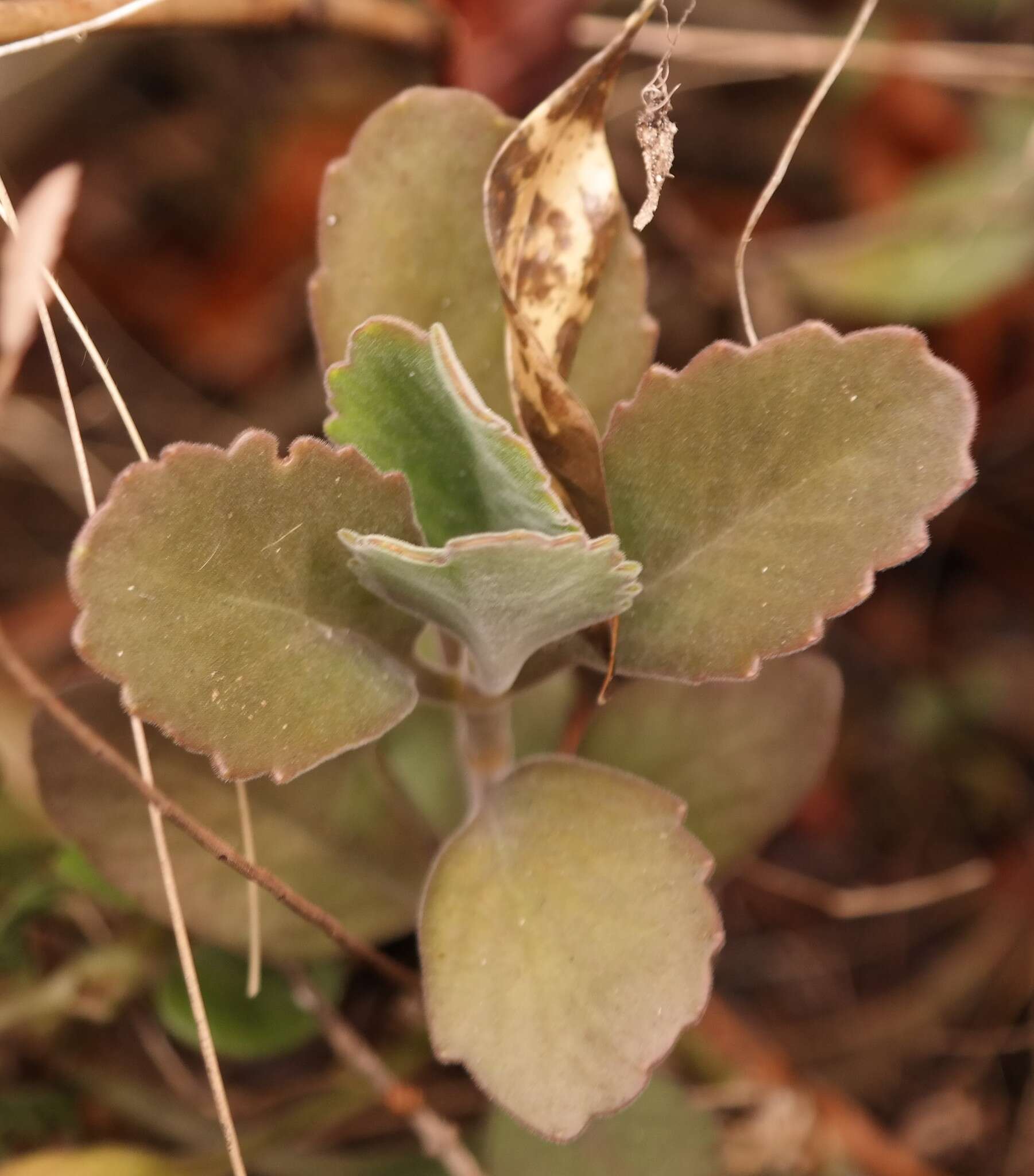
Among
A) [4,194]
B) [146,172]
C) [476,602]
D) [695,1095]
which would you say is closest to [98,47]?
[146,172]

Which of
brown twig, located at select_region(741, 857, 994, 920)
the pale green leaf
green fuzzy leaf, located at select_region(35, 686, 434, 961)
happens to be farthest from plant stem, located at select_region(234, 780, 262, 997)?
the pale green leaf

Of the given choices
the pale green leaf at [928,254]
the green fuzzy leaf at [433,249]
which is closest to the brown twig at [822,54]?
the pale green leaf at [928,254]

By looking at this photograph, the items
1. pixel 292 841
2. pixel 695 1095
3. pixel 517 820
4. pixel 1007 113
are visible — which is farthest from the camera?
pixel 1007 113

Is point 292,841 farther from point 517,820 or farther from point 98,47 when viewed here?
point 98,47

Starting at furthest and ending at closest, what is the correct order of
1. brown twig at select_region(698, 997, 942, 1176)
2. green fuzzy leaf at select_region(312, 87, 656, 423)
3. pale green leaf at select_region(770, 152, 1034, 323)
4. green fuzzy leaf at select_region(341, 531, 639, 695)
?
pale green leaf at select_region(770, 152, 1034, 323)
brown twig at select_region(698, 997, 942, 1176)
green fuzzy leaf at select_region(312, 87, 656, 423)
green fuzzy leaf at select_region(341, 531, 639, 695)

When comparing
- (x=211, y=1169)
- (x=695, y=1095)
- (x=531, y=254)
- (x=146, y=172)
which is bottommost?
(x=695, y=1095)

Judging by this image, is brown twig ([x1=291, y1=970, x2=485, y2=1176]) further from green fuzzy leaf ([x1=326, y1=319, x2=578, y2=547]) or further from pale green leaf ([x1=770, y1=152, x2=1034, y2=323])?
pale green leaf ([x1=770, y1=152, x2=1034, y2=323])
